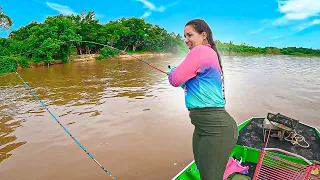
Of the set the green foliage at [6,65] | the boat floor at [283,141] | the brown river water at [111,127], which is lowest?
the brown river water at [111,127]

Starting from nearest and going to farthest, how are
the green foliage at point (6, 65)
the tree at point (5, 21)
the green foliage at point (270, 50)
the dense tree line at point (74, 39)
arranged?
1. the green foliage at point (6, 65)
2. the tree at point (5, 21)
3. the dense tree line at point (74, 39)
4. the green foliage at point (270, 50)

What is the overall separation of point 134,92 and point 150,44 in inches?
2082

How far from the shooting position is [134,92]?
42.5ft

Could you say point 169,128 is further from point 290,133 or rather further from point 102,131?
point 290,133

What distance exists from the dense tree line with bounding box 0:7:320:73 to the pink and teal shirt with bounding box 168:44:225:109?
0.89m

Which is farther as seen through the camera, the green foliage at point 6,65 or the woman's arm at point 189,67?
the green foliage at point 6,65

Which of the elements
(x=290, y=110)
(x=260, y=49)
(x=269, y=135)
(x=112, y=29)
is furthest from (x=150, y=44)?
(x=269, y=135)

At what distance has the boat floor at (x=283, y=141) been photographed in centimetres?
451

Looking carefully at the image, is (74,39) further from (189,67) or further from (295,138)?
(189,67)

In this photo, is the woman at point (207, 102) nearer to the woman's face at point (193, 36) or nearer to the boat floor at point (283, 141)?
the woman's face at point (193, 36)

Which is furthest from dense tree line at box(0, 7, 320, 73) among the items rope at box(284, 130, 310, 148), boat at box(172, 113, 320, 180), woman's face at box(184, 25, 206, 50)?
rope at box(284, 130, 310, 148)

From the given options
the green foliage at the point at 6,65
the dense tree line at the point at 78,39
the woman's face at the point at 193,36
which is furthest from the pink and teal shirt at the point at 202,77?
the green foliage at the point at 6,65

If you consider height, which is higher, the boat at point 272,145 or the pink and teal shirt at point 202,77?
the pink and teal shirt at point 202,77

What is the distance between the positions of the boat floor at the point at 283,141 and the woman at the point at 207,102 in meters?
3.10
